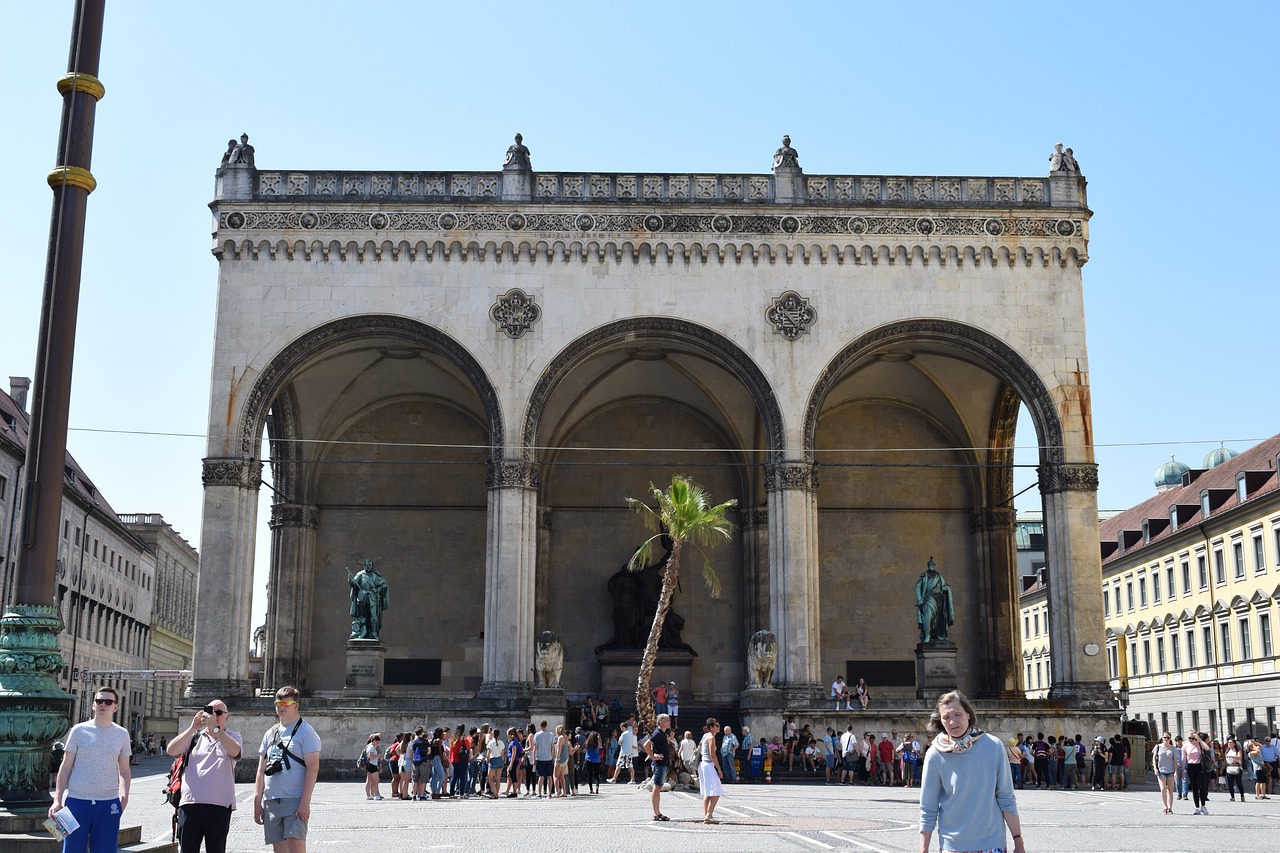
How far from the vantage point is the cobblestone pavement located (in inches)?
569

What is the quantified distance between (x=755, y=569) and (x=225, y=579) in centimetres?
1412

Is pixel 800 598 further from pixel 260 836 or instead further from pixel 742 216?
pixel 260 836

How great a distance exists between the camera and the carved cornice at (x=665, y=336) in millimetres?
31656

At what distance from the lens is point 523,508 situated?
31438mm

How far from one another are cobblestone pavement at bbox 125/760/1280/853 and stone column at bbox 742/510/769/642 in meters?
10.7

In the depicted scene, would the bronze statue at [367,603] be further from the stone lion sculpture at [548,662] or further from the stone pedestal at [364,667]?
the stone lion sculpture at [548,662]

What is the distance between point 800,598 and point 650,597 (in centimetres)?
721

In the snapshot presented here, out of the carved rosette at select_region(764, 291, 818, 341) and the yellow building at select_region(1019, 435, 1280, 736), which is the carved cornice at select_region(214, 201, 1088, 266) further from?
the yellow building at select_region(1019, 435, 1280, 736)

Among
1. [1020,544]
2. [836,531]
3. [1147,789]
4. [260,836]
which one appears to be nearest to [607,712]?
[836,531]

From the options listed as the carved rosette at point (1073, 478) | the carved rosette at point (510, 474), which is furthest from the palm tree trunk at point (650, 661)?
the carved rosette at point (1073, 478)

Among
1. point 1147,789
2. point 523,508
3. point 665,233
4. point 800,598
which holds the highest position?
point 665,233

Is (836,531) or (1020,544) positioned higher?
(1020,544)

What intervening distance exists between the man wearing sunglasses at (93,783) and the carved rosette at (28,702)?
1.50m

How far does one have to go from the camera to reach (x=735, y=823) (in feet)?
56.9
